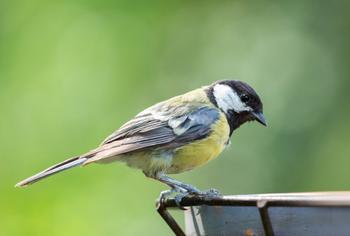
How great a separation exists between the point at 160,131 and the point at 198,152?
0.22 m

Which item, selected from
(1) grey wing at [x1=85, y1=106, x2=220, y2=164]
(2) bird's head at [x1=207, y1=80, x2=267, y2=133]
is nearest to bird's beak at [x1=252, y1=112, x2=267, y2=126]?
(2) bird's head at [x1=207, y1=80, x2=267, y2=133]

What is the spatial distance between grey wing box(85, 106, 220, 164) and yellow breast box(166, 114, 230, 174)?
32 mm

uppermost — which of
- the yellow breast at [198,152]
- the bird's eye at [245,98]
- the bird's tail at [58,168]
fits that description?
the bird's eye at [245,98]

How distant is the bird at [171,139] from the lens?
3658mm

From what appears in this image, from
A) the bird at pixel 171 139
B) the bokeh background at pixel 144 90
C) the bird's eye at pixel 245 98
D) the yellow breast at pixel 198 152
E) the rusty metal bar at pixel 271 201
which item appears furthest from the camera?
the bokeh background at pixel 144 90

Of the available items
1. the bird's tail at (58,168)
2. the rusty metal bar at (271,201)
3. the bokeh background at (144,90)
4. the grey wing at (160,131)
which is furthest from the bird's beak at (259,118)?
the rusty metal bar at (271,201)

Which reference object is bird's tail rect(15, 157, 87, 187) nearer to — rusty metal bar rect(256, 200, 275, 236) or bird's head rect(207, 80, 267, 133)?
bird's head rect(207, 80, 267, 133)

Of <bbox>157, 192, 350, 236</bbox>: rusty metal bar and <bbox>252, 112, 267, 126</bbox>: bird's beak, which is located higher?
<bbox>157, 192, 350, 236</bbox>: rusty metal bar

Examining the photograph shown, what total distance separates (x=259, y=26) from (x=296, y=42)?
34 centimetres

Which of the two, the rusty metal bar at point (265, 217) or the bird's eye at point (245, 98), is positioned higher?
the bird's eye at point (245, 98)

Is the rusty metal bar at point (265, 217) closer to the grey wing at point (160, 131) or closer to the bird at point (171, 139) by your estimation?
the bird at point (171, 139)

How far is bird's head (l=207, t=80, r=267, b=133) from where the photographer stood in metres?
4.09

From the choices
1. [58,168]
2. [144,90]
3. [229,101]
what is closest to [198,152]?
[229,101]

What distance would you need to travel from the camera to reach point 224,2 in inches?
248
